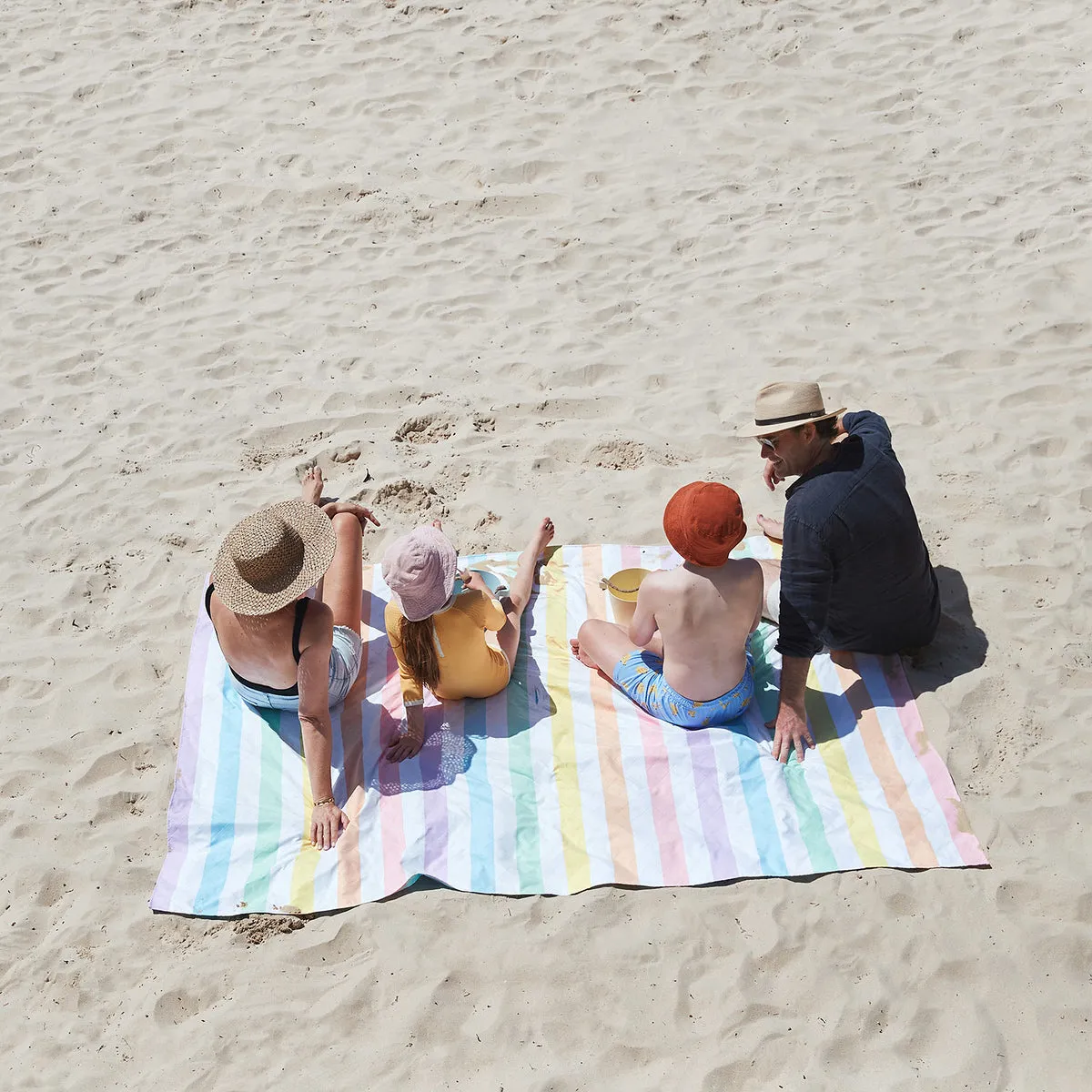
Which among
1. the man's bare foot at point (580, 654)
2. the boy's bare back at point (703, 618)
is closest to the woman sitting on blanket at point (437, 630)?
the man's bare foot at point (580, 654)

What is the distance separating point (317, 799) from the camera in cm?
392

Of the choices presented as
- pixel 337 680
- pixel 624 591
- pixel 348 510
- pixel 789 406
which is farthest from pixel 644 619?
pixel 348 510

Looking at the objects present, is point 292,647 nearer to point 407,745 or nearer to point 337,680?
point 337,680

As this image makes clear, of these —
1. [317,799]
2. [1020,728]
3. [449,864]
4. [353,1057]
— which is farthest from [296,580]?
[1020,728]

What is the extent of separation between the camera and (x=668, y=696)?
13.4 ft

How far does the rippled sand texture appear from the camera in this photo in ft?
11.2

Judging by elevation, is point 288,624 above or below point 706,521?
below

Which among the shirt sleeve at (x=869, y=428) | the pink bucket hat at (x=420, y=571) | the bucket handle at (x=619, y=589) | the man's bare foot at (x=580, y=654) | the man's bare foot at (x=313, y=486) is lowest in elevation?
the man's bare foot at (x=580, y=654)

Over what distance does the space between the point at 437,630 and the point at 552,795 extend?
785 millimetres

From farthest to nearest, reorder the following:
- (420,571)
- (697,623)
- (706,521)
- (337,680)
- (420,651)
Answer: (337,680), (420,651), (697,623), (420,571), (706,521)

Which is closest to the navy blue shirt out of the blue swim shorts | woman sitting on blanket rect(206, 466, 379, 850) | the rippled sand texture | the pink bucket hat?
the blue swim shorts

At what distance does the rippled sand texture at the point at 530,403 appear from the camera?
3.41 metres

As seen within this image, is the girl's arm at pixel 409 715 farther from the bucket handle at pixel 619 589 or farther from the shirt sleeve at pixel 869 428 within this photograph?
the shirt sleeve at pixel 869 428

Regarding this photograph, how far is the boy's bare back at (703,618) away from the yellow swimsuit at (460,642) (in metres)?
0.61
